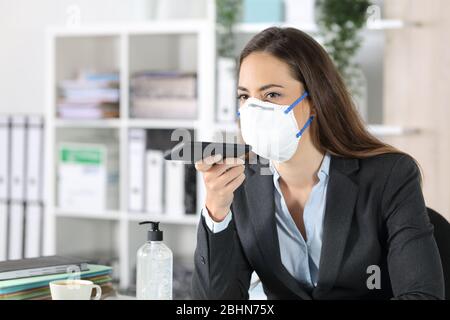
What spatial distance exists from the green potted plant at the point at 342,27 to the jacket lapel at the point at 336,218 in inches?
46.0

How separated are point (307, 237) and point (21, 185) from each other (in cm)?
197

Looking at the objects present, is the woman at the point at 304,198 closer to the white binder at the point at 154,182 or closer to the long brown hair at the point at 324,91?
the long brown hair at the point at 324,91

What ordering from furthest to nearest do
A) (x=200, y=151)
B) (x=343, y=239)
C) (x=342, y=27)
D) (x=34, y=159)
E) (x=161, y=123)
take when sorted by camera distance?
(x=34, y=159) → (x=161, y=123) → (x=342, y=27) → (x=343, y=239) → (x=200, y=151)

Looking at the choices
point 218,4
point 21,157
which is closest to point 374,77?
point 218,4

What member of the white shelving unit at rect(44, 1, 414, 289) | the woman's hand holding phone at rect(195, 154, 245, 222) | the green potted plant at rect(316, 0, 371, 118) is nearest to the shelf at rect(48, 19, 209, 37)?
the white shelving unit at rect(44, 1, 414, 289)

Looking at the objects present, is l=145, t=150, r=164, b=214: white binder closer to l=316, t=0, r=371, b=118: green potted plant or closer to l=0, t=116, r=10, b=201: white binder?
l=0, t=116, r=10, b=201: white binder

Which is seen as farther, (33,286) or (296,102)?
(296,102)

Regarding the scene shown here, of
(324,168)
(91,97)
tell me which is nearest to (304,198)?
(324,168)

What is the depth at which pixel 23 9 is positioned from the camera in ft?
11.5

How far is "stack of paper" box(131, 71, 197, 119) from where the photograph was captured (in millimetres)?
2998

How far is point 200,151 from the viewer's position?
1.33m

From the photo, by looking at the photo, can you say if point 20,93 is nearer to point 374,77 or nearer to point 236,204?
point 374,77

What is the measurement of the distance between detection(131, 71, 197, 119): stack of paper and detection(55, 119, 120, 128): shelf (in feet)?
0.30

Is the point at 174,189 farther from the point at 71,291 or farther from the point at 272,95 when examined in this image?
the point at 71,291
